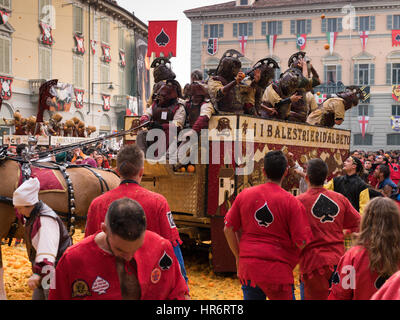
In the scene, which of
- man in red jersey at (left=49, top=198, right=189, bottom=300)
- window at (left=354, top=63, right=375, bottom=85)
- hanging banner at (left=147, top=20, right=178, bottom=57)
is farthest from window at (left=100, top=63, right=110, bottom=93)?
man in red jersey at (left=49, top=198, right=189, bottom=300)

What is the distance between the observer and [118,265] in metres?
2.47

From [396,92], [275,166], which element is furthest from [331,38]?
[275,166]

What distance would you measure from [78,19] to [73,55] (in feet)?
7.71

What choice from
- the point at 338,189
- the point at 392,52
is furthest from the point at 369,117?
the point at 338,189

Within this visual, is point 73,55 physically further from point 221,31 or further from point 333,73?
point 333,73

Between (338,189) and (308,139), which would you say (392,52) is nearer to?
(308,139)

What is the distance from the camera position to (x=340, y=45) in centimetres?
4119

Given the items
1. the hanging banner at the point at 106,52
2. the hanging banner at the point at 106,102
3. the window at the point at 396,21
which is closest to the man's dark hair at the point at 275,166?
the hanging banner at the point at 106,102

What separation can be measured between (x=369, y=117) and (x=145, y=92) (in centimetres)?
2264

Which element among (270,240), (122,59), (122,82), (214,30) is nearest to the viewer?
(270,240)

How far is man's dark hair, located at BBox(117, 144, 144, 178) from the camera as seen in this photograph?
3.50 meters

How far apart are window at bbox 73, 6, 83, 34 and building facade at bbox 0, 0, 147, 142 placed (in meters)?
0.06

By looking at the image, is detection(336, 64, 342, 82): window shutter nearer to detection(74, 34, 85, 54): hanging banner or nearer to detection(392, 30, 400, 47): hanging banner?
detection(392, 30, 400, 47): hanging banner

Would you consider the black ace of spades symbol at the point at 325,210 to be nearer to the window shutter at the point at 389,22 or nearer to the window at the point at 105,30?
the window at the point at 105,30
